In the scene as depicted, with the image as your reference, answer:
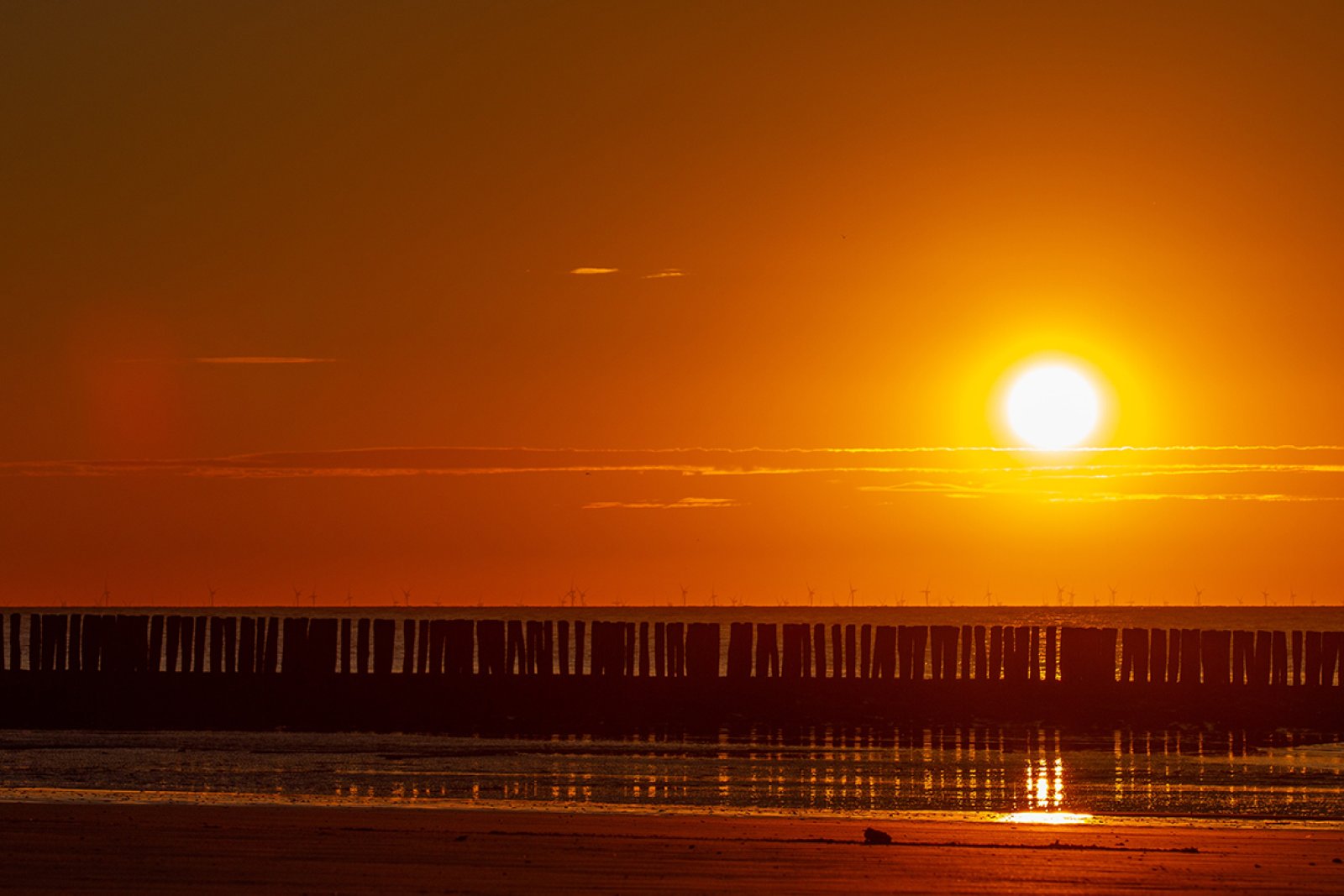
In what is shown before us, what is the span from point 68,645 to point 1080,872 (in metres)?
26.0

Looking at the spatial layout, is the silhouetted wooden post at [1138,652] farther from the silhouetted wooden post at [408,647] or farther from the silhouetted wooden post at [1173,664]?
the silhouetted wooden post at [408,647]

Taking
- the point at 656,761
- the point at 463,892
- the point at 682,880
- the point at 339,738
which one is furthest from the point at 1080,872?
the point at 339,738

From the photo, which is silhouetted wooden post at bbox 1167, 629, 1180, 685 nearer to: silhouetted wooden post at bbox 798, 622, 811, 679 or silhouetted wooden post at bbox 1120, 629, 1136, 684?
silhouetted wooden post at bbox 1120, 629, 1136, 684

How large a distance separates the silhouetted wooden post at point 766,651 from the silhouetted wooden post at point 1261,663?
8.17m

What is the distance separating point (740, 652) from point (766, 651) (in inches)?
18.2

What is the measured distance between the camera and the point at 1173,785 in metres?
19.8

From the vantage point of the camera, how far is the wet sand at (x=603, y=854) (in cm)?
1202

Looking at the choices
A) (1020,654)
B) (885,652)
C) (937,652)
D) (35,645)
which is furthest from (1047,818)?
→ (35,645)

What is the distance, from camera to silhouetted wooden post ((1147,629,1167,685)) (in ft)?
102

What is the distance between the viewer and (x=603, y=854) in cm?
1319

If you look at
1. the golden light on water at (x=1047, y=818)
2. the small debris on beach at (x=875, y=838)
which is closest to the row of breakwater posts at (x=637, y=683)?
the golden light on water at (x=1047, y=818)

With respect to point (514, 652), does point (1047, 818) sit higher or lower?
lower

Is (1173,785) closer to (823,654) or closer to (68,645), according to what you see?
(823,654)

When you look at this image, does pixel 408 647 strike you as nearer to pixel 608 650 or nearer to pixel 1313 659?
pixel 608 650
